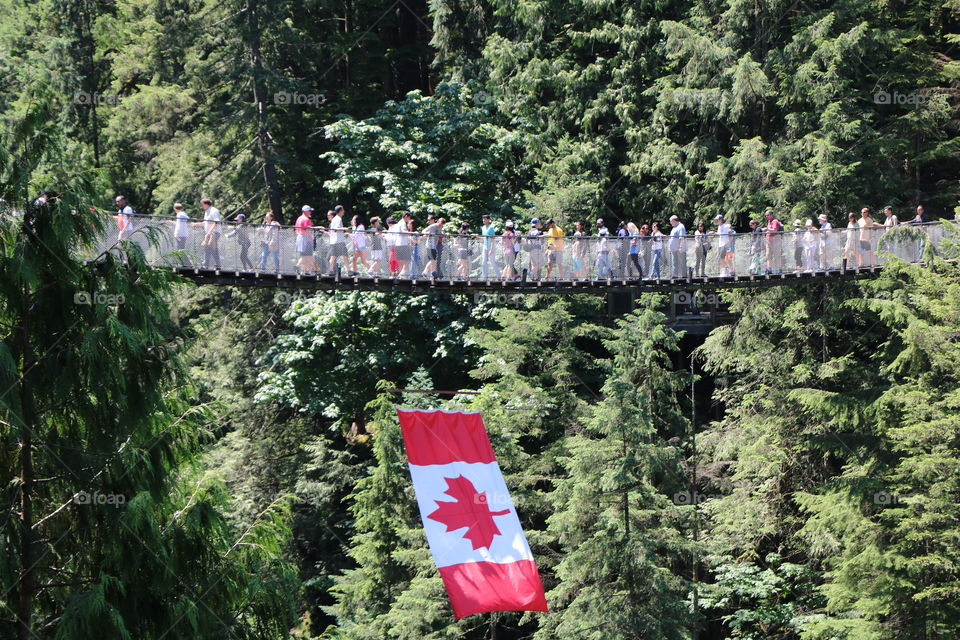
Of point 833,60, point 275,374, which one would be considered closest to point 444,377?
point 275,374

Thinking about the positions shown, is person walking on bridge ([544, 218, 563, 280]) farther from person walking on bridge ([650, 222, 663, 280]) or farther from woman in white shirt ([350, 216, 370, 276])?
woman in white shirt ([350, 216, 370, 276])

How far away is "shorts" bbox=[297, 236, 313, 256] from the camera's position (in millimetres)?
20031

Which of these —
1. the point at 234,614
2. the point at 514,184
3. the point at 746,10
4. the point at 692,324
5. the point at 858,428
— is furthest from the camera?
the point at 514,184

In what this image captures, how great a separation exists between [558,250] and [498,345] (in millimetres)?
2460

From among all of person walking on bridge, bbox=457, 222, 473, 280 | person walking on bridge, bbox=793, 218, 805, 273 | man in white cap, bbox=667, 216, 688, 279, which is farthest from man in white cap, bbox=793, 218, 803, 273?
person walking on bridge, bbox=457, 222, 473, 280

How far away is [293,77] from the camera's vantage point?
30.2 metres

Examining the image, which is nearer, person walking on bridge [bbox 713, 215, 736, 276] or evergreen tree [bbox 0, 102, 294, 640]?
evergreen tree [bbox 0, 102, 294, 640]

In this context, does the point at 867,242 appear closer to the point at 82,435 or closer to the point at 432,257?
the point at 432,257

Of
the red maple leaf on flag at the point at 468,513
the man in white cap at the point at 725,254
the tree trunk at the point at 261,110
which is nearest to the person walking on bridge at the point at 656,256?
the man in white cap at the point at 725,254

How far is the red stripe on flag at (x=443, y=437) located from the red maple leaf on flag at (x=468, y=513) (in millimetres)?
385

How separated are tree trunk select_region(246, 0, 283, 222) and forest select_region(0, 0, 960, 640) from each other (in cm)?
12

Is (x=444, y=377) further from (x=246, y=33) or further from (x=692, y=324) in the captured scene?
(x=246, y=33)

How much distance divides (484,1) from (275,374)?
1049cm

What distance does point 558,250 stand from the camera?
70.4 ft
